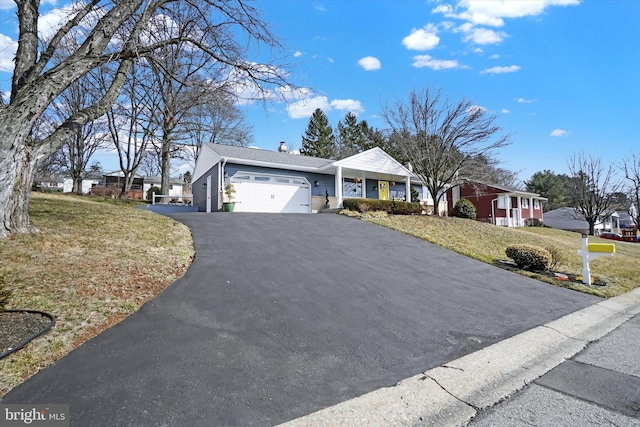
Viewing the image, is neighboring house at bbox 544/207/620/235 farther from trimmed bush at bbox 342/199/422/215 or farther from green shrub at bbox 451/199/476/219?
trimmed bush at bbox 342/199/422/215

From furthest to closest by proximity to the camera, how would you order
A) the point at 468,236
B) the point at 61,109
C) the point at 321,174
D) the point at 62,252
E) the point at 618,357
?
the point at 61,109
the point at 321,174
the point at 468,236
the point at 62,252
the point at 618,357

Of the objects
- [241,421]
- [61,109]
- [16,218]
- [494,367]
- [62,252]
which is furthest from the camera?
[61,109]

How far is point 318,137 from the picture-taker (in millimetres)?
40344

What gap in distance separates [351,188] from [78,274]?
1632 centimetres

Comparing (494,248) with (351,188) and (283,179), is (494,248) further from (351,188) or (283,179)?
(283,179)

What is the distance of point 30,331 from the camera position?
3.02 meters

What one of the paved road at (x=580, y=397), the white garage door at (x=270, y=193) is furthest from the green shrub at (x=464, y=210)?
the paved road at (x=580, y=397)

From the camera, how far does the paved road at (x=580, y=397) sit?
233 cm

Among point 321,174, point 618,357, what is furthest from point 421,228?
point 618,357

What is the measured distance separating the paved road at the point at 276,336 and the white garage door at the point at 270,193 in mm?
8627

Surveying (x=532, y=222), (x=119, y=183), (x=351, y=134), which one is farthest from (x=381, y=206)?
(x=119, y=183)

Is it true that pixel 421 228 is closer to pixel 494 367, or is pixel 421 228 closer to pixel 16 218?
pixel 494 367

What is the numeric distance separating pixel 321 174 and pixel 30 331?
16.2m

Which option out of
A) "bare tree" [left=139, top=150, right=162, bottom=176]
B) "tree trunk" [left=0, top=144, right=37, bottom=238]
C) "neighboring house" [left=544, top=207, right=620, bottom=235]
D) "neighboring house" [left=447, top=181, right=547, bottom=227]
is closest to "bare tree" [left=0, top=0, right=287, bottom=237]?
"tree trunk" [left=0, top=144, right=37, bottom=238]
